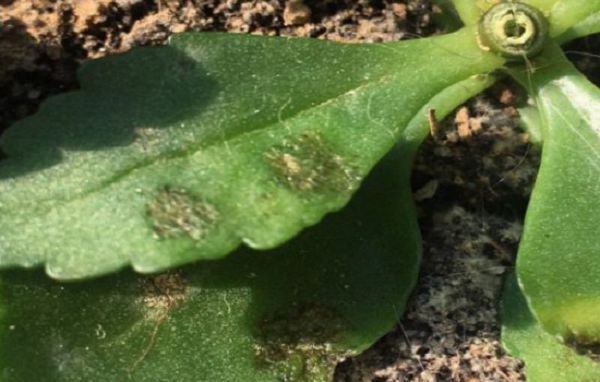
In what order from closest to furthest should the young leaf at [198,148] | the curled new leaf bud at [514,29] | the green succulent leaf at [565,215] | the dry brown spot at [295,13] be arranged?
the young leaf at [198,148]
the green succulent leaf at [565,215]
the curled new leaf bud at [514,29]
the dry brown spot at [295,13]

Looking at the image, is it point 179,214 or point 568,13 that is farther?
point 568,13

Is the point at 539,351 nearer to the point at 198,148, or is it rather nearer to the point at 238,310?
the point at 238,310

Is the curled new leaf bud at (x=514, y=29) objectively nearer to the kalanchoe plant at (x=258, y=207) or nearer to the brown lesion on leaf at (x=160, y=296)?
the kalanchoe plant at (x=258, y=207)

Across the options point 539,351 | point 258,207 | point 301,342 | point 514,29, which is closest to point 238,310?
point 301,342

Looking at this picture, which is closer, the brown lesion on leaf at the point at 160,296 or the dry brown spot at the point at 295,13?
the brown lesion on leaf at the point at 160,296

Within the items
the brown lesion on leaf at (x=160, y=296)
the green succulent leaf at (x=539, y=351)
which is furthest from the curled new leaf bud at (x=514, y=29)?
the brown lesion on leaf at (x=160, y=296)

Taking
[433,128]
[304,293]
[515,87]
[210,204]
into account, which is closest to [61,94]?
[210,204]
